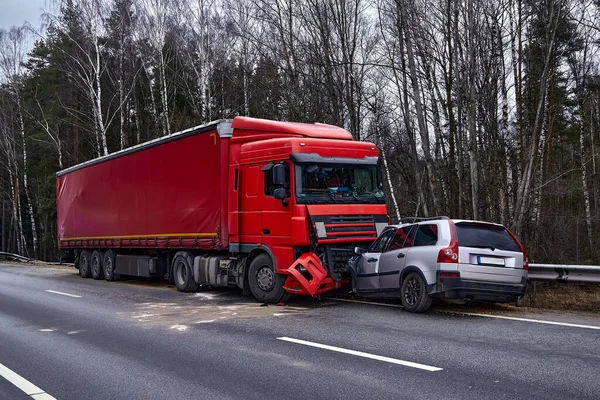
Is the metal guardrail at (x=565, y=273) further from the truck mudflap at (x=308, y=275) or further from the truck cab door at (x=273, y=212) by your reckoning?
the truck cab door at (x=273, y=212)

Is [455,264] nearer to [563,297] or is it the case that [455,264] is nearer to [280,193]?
[280,193]

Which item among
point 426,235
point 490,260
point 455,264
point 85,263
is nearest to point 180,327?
point 426,235

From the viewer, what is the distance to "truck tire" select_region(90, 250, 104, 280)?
67.3 ft

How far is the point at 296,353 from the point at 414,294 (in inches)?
140

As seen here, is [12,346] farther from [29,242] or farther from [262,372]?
[29,242]

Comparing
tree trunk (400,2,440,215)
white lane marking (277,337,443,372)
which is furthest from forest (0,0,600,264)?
white lane marking (277,337,443,372)

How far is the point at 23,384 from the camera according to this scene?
20.6ft

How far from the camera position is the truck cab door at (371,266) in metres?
11.4

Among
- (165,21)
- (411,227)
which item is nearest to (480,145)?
(411,227)

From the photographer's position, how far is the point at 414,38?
19188mm

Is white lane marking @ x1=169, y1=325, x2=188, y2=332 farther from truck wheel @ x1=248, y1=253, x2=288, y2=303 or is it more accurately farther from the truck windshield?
the truck windshield

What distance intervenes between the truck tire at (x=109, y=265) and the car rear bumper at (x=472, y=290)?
1262 cm

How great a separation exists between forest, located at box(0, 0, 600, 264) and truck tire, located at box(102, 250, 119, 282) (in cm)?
817

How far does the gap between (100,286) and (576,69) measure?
21340 mm
